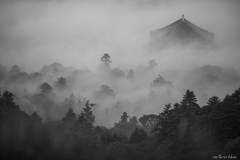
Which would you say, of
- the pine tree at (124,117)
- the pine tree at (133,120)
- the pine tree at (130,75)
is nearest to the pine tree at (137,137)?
the pine tree at (133,120)

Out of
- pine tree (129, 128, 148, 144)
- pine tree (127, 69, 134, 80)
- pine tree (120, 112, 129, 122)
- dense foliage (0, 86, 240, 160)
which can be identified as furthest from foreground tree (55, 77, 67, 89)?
pine tree (129, 128, 148, 144)

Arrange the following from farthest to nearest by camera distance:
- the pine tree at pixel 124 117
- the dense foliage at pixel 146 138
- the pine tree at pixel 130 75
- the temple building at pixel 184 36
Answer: the temple building at pixel 184 36 → the pine tree at pixel 130 75 → the pine tree at pixel 124 117 → the dense foliage at pixel 146 138

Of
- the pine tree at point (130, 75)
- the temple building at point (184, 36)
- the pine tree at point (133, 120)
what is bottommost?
the pine tree at point (133, 120)

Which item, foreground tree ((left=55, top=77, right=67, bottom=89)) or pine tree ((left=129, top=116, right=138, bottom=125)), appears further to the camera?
foreground tree ((left=55, top=77, right=67, bottom=89))

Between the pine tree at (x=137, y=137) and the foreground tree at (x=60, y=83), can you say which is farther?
the foreground tree at (x=60, y=83)

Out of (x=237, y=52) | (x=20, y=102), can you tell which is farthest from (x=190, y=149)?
(x=237, y=52)

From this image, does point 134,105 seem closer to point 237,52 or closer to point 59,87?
point 59,87

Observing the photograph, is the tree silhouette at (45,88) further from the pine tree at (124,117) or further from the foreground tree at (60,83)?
the pine tree at (124,117)

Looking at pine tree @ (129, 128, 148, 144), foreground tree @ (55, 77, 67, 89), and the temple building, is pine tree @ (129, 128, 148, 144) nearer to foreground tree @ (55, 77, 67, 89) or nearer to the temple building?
foreground tree @ (55, 77, 67, 89)

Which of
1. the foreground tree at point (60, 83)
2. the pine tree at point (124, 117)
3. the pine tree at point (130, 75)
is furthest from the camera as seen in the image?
the pine tree at point (130, 75)

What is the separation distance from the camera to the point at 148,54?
141750 millimetres

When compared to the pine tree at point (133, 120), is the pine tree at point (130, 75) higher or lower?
higher

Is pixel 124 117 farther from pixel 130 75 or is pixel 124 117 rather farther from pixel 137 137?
pixel 137 137

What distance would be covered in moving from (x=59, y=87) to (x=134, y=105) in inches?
1199
